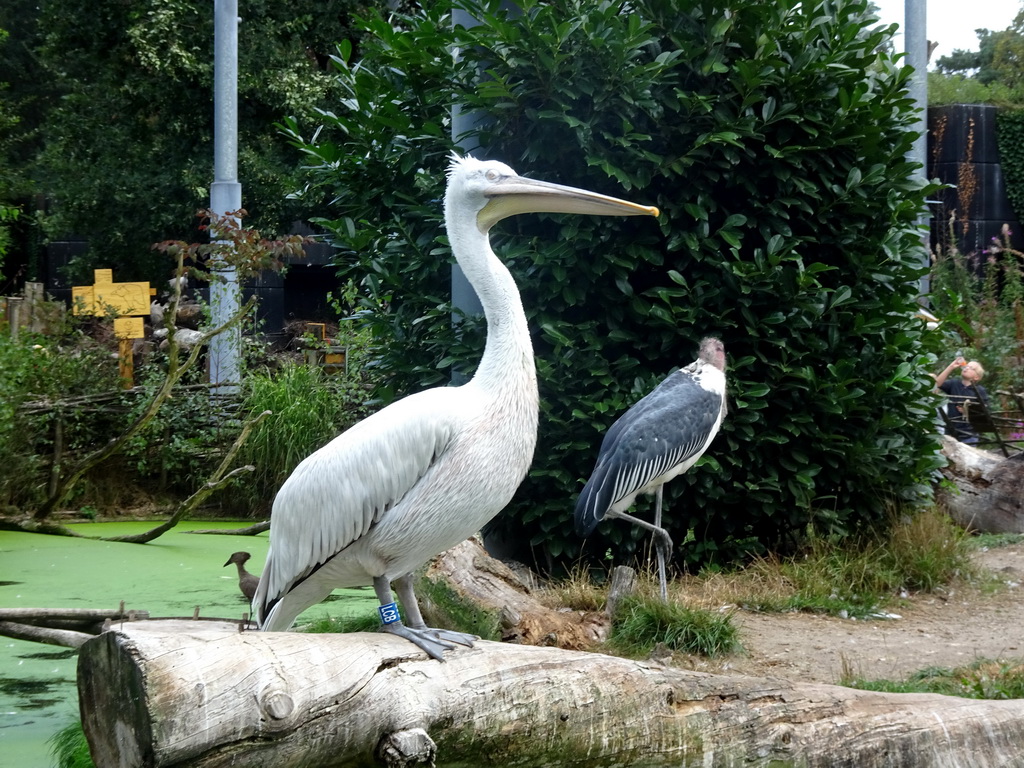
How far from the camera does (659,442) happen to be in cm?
561

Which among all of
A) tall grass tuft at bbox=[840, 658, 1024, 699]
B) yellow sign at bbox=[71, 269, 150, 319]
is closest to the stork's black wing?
tall grass tuft at bbox=[840, 658, 1024, 699]

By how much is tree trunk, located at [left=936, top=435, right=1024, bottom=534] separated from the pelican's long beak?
570cm

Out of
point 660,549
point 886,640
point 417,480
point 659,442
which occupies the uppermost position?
point 417,480

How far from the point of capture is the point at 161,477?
10.7 m

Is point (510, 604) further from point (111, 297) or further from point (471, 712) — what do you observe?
point (111, 297)

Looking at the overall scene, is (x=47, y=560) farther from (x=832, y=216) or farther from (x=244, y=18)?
(x=244, y=18)

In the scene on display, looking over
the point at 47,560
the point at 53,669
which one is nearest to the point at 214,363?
the point at 47,560

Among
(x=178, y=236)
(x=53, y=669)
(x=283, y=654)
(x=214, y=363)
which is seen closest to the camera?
(x=283, y=654)

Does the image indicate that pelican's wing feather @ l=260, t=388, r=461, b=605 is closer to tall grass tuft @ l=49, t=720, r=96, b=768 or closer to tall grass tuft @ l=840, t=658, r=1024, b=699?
tall grass tuft @ l=49, t=720, r=96, b=768

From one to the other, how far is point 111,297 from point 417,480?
391 inches

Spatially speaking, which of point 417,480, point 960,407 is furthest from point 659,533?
point 960,407

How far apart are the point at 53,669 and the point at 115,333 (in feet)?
22.1

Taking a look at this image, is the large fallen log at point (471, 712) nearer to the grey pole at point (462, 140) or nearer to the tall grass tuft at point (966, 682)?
the tall grass tuft at point (966, 682)

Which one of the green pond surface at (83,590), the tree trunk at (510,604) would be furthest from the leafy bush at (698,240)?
the green pond surface at (83,590)
